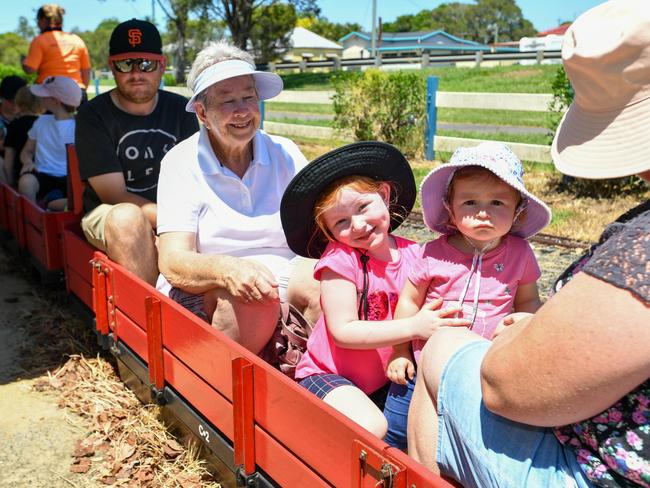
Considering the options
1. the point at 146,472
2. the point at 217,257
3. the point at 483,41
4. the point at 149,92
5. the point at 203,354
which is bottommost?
the point at 146,472

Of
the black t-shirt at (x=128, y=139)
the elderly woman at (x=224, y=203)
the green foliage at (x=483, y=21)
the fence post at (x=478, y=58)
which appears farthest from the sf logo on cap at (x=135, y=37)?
the green foliage at (x=483, y=21)

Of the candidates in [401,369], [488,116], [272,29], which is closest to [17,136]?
[401,369]

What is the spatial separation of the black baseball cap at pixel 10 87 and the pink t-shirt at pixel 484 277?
6070 millimetres

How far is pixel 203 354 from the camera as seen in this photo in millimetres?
2420

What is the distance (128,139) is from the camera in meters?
3.74

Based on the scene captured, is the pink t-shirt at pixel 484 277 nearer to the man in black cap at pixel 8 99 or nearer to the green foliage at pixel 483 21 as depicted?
the man in black cap at pixel 8 99

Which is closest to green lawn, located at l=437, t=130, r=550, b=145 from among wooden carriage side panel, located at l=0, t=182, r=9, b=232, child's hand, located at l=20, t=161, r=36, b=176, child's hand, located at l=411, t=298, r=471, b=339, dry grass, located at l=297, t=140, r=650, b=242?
dry grass, located at l=297, t=140, r=650, b=242

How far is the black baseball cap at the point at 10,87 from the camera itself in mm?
7027

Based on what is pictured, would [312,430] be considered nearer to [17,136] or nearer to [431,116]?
[17,136]

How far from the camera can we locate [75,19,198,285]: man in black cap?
363 cm

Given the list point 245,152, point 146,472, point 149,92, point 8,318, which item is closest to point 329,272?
point 245,152

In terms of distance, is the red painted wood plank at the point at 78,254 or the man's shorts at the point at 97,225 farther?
the red painted wood plank at the point at 78,254

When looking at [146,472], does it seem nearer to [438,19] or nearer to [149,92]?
[149,92]

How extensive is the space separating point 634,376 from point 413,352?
46.1 inches
